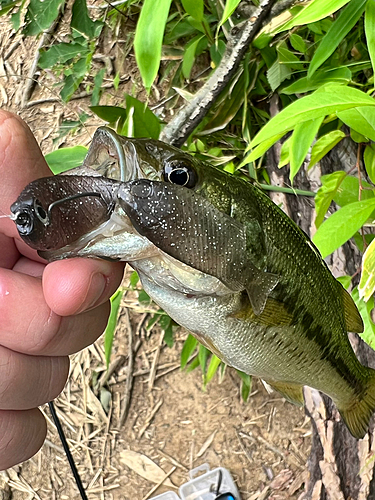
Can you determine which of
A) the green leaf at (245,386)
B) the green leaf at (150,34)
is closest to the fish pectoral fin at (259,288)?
the green leaf at (150,34)

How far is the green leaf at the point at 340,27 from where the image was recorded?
3.14 ft

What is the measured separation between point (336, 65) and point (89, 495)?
170 centimetres

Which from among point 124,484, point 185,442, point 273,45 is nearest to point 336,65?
point 273,45

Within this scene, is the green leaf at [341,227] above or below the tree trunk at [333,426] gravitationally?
above

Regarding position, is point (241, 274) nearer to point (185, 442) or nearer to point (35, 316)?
point (35, 316)

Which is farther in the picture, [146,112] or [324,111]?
[146,112]

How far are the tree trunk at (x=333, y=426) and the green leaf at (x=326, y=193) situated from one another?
0.22 metres

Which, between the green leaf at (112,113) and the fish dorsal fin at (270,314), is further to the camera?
the green leaf at (112,113)

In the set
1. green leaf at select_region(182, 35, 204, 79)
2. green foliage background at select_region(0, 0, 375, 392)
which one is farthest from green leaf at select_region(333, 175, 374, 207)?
green leaf at select_region(182, 35, 204, 79)

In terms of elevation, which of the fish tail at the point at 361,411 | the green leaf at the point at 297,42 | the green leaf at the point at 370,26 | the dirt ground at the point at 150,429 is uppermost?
the green leaf at the point at 370,26

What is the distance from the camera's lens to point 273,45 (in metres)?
1.29

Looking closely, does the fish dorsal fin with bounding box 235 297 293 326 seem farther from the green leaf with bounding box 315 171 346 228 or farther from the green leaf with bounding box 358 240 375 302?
the green leaf with bounding box 315 171 346 228

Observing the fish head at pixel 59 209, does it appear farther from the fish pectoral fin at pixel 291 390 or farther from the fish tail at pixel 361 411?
the fish tail at pixel 361 411

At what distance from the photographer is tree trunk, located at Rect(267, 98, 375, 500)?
3.94 feet
